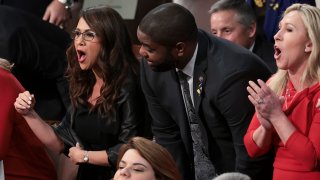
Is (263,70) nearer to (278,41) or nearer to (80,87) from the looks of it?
(278,41)

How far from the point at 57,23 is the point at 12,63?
2.09 feet

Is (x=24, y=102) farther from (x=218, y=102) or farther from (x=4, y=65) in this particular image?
(x=218, y=102)

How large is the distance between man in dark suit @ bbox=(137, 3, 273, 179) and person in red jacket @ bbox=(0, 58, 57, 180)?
0.78 meters

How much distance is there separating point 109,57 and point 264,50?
1.08 meters

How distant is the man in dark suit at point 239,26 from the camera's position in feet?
16.1

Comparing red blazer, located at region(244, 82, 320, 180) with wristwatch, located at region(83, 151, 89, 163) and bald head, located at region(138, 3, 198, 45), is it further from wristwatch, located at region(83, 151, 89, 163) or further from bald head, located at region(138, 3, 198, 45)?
wristwatch, located at region(83, 151, 89, 163)

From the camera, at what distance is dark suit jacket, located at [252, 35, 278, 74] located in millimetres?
4977

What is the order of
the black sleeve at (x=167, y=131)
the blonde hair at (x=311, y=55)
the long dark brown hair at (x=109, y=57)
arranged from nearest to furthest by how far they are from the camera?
the blonde hair at (x=311, y=55)
the black sleeve at (x=167, y=131)
the long dark brown hair at (x=109, y=57)

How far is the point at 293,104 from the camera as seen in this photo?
3488 mm

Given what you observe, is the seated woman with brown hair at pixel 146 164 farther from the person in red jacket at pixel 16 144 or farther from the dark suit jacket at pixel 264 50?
the dark suit jacket at pixel 264 50

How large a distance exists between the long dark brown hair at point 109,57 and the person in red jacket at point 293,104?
96 centimetres

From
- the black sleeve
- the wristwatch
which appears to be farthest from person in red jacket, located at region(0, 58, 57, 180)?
the black sleeve

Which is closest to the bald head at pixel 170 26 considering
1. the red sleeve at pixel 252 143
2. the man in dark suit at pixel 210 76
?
the man in dark suit at pixel 210 76

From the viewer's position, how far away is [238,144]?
376cm
